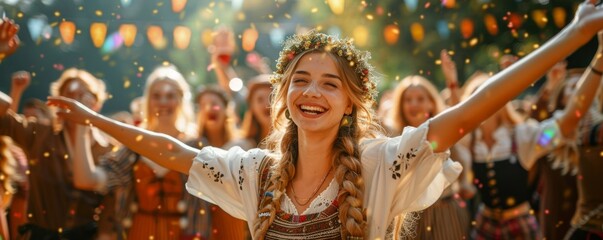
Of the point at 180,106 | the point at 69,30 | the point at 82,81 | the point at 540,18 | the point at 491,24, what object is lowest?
the point at 180,106

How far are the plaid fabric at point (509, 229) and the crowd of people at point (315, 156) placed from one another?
0.01 m

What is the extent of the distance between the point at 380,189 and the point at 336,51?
0.59 metres

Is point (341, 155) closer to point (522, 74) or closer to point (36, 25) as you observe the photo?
point (522, 74)

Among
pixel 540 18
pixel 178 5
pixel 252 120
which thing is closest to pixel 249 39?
pixel 178 5

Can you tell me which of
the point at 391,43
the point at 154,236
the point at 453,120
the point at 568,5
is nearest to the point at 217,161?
the point at 453,120

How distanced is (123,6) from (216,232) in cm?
854

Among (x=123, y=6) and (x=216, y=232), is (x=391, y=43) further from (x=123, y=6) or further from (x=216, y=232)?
(x=216, y=232)

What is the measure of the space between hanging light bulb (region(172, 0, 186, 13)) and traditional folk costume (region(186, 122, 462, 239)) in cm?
1018

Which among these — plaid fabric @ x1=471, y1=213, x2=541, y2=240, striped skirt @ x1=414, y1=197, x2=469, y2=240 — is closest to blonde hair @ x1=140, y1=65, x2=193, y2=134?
striped skirt @ x1=414, y1=197, x2=469, y2=240

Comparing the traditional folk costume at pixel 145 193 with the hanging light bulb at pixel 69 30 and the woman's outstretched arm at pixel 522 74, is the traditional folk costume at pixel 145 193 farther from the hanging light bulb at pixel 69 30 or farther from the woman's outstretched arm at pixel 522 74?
the hanging light bulb at pixel 69 30

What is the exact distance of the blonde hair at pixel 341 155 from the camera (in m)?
3.01

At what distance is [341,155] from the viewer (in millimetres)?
3193

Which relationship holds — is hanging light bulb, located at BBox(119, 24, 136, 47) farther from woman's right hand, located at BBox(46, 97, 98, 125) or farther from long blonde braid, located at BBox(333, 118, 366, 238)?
long blonde braid, located at BBox(333, 118, 366, 238)

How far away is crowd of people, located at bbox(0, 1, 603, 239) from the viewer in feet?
9.88
